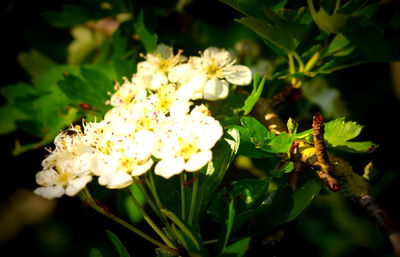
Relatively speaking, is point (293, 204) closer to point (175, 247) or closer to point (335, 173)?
point (335, 173)

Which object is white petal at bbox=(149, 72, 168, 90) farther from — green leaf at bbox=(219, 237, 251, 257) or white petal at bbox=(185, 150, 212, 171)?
green leaf at bbox=(219, 237, 251, 257)

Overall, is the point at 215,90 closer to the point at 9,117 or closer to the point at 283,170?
the point at 283,170

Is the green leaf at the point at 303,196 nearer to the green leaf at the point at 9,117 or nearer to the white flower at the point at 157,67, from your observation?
the white flower at the point at 157,67

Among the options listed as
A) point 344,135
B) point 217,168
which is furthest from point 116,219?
point 344,135

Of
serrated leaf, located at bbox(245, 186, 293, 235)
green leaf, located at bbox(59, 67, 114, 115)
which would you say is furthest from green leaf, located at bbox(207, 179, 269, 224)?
green leaf, located at bbox(59, 67, 114, 115)

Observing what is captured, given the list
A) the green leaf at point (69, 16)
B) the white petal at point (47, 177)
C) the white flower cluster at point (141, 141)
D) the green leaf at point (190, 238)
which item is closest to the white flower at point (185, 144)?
the white flower cluster at point (141, 141)
